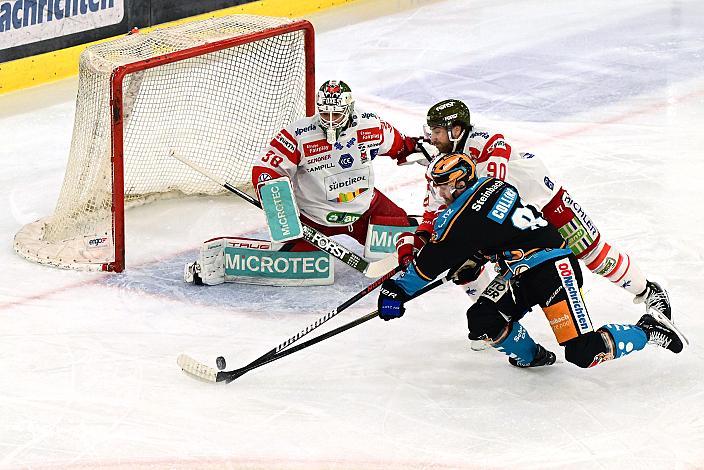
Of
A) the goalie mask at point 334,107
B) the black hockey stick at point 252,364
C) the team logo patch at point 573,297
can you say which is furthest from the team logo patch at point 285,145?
the team logo patch at point 573,297

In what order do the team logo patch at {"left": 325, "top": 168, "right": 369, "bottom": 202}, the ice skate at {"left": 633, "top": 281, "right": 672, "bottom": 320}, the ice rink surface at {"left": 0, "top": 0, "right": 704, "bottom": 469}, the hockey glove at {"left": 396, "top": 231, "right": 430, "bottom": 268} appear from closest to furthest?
1. the ice rink surface at {"left": 0, "top": 0, "right": 704, "bottom": 469}
2. the hockey glove at {"left": 396, "top": 231, "right": 430, "bottom": 268}
3. the ice skate at {"left": 633, "top": 281, "right": 672, "bottom": 320}
4. the team logo patch at {"left": 325, "top": 168, "right": 369, "bottom": 202}

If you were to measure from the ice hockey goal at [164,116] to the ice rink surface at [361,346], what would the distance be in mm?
159

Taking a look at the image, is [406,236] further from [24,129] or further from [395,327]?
[24,129]

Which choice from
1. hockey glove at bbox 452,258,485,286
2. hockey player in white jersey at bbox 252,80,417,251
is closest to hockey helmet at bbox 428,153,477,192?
hockey glove at bbox 452,258,485,286

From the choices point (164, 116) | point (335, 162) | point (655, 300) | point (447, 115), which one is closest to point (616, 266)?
point (655, 300)

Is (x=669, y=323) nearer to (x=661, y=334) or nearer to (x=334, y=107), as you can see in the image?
(x=661, y=334)

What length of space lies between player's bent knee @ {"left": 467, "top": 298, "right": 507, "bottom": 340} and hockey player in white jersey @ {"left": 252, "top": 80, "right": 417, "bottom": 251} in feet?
4.05

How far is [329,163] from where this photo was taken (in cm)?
544

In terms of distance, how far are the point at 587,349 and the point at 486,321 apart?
351 mm

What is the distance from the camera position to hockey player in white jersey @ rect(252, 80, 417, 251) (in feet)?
17.5

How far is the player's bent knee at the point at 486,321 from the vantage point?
4324mm

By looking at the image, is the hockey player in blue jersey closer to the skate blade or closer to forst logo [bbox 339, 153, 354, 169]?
the skate blade

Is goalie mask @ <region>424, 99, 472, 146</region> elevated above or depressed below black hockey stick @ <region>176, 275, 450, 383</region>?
above

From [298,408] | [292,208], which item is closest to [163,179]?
[292,208]
